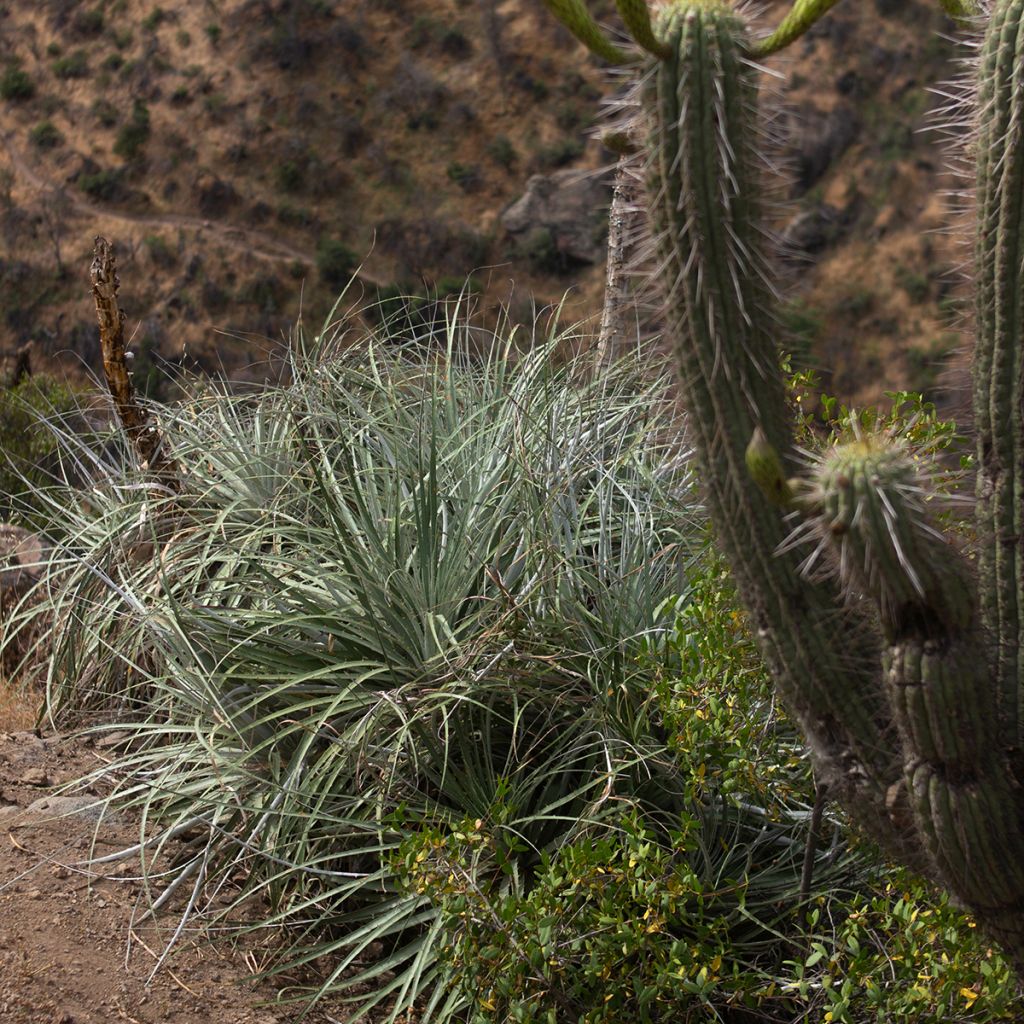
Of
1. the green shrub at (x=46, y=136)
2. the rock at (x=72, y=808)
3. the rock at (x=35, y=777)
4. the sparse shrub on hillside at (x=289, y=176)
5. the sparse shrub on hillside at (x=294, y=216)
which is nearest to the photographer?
the rock at (x=72, y=808)

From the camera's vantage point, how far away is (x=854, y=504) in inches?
78.3

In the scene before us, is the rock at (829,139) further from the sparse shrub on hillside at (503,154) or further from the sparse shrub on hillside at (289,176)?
the sparse shrub on hillside at (289,176)

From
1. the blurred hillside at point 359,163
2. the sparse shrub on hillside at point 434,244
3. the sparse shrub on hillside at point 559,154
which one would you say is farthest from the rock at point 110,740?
the sparse shrub on hillside at point 559,154

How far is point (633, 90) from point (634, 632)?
1.66 m

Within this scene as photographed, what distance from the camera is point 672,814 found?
3211mm

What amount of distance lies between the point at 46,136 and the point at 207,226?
216 inches

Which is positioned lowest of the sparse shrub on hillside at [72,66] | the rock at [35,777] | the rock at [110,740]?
the sparse shrub on hillside at [72,66]

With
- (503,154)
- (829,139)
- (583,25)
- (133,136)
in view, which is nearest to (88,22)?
(133,136)

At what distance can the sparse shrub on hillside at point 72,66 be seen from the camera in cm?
3494

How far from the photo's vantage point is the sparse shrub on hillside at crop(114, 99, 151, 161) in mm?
33094

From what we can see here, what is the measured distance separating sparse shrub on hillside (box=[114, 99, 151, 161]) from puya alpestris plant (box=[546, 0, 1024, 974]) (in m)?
33.6

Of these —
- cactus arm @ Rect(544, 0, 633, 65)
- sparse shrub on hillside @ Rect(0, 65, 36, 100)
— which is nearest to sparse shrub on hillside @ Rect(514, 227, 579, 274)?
sparse shrub on hillside @ Rect(0, 65, 36, 100)

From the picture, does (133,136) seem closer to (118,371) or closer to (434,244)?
(434,244)

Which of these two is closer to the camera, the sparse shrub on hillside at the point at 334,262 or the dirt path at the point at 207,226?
the sparse shrub on hillside at the point at 334,262
